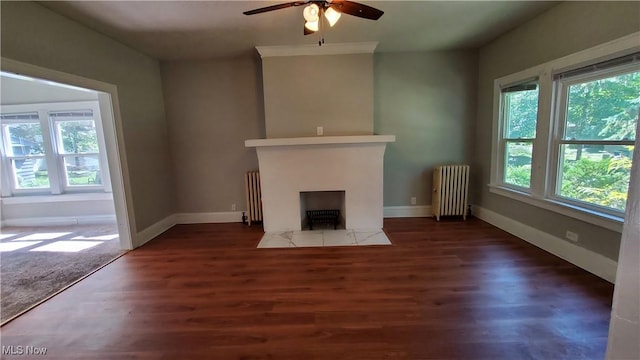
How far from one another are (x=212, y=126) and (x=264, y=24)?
1899 mm

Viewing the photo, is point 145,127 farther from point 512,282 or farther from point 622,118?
point 622,118

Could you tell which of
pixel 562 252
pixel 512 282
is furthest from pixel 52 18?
pixel 562 252

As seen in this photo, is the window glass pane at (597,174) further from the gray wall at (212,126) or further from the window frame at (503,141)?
the gray wall at (212,126)

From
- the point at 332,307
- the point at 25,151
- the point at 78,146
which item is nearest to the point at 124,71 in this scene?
the point at 78,146

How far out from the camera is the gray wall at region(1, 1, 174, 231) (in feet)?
7.27

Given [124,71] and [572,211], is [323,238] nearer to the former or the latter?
[572,211]

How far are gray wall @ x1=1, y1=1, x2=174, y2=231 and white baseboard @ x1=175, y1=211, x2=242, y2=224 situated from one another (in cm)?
22

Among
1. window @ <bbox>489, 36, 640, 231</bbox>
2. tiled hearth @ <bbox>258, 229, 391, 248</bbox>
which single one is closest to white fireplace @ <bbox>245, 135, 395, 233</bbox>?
tiled hearth @ <bbox>258, 229, 391, 248</bbox>

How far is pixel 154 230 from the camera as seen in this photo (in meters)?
3.81

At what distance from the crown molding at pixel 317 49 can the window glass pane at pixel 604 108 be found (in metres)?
2.23

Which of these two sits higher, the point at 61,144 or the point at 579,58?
the point at 579,58

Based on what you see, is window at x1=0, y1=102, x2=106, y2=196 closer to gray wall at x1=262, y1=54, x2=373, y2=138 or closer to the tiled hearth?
gray wall at x1=262, y1=54, x2=373, y2=138

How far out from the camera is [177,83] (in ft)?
13.4

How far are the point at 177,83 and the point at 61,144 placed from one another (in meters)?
2.38
